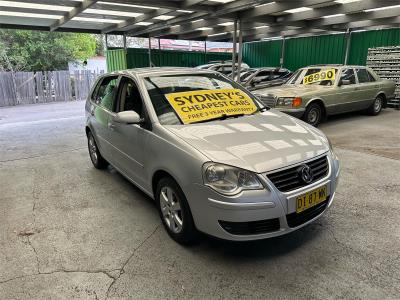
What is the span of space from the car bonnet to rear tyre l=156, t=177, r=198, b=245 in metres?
0.43

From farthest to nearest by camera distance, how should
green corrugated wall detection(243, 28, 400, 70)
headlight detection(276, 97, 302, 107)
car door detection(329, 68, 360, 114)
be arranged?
green corrugated wall detection(243, 28, 400, 70) < car door detection(329, 68, 360, 114) < headlight detection(276, 97, 302, 107)

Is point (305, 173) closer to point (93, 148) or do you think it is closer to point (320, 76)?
point (93, 148)

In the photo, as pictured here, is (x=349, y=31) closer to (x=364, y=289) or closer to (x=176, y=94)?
(x=176, y=94)

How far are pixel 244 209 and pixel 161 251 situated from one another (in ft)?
3.03

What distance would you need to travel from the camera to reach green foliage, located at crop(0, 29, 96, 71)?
67.2 ft

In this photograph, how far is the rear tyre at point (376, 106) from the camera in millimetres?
8789

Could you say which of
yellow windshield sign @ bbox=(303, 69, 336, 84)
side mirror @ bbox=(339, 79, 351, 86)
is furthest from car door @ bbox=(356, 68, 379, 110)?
yellow windshield sign @ bbox=(303, 69, 336, 84)

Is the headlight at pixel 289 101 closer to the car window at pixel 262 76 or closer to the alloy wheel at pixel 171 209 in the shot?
the car window at pixel 262 76

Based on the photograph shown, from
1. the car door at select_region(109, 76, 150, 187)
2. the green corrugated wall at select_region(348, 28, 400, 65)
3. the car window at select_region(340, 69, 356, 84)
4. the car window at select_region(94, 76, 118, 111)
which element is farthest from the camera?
the green corrugated wall at select_region(348, 28, 400, 65)

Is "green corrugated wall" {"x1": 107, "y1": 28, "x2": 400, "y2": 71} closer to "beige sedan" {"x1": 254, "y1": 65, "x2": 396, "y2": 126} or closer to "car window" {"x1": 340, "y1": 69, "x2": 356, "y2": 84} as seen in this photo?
"beige sedan" {"x1": 254, "y1": 65, "x2": 396, "y2": 126}

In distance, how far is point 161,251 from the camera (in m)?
2.62

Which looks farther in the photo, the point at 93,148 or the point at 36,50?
the point at 36,50

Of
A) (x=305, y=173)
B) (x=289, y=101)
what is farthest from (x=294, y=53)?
(x=305, y=173)

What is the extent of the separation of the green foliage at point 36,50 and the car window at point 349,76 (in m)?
20.1
